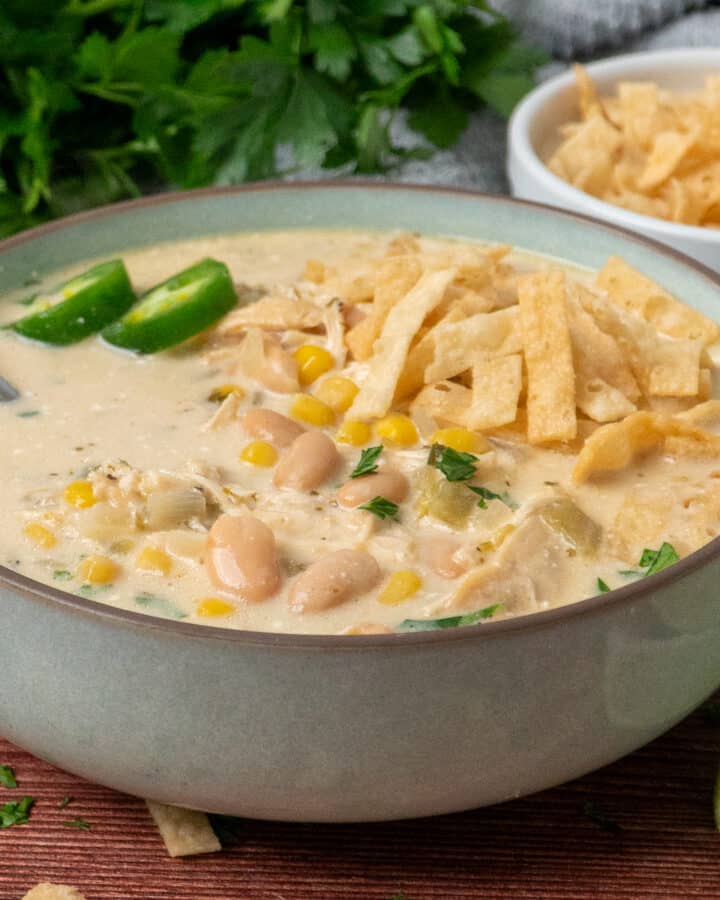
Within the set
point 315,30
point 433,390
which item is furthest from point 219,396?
point 315,30

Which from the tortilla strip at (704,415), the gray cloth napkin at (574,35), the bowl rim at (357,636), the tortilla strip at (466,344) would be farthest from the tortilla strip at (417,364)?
the gray cloth napkin at (574,35)

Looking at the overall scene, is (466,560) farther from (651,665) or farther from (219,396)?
(219,396)

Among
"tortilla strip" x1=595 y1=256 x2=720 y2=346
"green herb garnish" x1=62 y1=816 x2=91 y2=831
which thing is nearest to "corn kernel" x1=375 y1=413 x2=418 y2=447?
"tortilla strip" x1=595 y1=256 x2=720 y2=346

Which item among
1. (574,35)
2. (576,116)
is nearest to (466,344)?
(576,116)

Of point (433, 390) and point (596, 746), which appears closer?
point (596, 746)

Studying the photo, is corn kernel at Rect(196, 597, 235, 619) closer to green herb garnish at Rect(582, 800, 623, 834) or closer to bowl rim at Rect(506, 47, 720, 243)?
green herb garnish at Rect(582, 800, 623, 834)

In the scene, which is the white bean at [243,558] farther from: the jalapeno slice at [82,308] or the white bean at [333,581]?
the jalapeno slice at [82,308]
